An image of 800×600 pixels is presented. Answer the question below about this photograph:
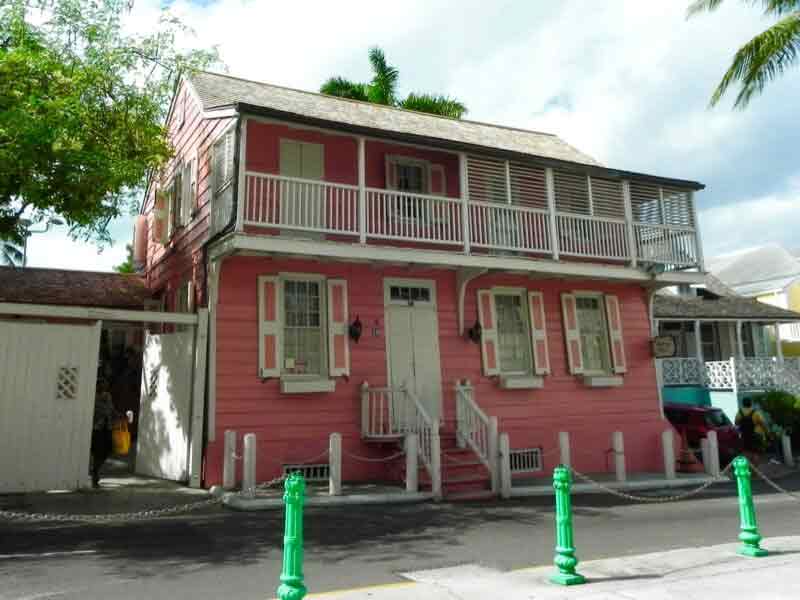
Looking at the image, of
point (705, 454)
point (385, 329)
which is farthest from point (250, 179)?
point (705, 454)

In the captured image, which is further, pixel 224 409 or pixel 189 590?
pixel 224 409

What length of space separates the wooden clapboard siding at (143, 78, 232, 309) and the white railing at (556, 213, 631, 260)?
23.5 feet

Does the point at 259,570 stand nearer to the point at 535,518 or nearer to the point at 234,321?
the point at 535,518

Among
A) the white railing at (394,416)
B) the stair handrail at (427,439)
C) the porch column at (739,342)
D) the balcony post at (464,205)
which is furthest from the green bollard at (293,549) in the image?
the porch column at (739,342)

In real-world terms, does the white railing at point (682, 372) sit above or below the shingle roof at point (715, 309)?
below

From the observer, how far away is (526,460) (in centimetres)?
1274

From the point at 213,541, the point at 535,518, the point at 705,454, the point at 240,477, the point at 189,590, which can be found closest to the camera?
the point at 189,590

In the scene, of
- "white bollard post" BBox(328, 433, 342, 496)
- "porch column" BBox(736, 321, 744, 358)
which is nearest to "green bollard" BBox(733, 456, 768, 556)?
"white bollard post" BBox(328, 433, 342, 496)

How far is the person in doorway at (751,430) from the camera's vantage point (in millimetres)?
17531

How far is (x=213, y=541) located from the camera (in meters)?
6.60

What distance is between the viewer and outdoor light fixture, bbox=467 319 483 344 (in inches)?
493

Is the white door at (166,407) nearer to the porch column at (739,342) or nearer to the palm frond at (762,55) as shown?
the palm frond at (762,55)

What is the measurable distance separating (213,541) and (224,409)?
3830 millimetres

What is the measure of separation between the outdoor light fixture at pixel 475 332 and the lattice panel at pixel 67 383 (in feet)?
23.3
